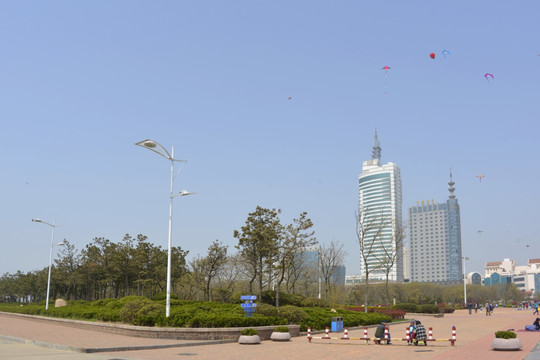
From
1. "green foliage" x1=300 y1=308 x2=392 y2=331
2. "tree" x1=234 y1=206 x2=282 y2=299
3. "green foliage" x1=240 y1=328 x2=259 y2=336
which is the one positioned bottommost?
"green foliage" x1=300 y1=308 x2=392 y2=331

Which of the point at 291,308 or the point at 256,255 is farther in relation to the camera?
the point at 256,255

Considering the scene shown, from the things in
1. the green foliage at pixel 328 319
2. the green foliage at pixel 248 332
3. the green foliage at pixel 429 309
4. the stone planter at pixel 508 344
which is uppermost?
the stone planter at pixel 508 344

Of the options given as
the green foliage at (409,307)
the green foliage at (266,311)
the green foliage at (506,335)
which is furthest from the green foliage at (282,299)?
the green foliage at (506,335)

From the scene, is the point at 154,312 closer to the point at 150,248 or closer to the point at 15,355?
the point at 15,355

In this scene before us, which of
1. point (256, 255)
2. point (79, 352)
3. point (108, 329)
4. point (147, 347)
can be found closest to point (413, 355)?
point (147, 347)

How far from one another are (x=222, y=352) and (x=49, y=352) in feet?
19.7

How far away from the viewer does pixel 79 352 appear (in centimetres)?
1708

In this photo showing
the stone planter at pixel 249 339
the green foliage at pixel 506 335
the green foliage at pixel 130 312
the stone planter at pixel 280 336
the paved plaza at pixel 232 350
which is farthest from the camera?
the green foliage at pixel 130 312

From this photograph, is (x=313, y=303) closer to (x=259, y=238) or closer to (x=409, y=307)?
(x=259, y=238)

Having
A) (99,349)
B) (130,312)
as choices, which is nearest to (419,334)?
(99,349)

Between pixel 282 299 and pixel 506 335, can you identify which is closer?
pixel 506 335

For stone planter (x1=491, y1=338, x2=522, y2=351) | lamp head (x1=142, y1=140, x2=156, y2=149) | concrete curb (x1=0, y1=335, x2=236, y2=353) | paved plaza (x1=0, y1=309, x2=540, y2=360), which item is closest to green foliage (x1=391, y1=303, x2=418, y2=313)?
paved plaza (x1=0, y1=309, x2=540, y2=360)

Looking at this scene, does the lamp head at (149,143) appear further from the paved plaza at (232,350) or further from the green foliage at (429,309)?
the green foliage at (429,309)

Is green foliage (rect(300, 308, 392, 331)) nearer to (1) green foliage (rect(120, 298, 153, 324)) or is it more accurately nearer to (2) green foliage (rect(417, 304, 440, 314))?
(1) green foliage (rect(120, 298, 153, 324))
